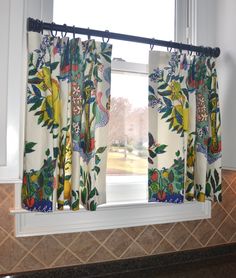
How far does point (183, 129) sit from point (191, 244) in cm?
64

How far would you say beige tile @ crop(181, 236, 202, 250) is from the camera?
1.43 m

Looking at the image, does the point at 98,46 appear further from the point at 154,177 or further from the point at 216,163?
the point at 216,163

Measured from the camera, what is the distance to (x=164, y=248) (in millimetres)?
1384

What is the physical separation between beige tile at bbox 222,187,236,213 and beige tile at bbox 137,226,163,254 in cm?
43

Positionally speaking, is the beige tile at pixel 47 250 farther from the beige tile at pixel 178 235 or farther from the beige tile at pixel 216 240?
the beige tile at pixel 216 240

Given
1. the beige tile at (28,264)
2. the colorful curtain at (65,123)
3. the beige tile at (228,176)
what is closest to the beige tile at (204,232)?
the beige tile at (228,176)

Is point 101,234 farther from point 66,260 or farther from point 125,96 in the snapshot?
point 125,96

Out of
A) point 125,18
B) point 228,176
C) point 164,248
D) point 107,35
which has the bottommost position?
point 164,248

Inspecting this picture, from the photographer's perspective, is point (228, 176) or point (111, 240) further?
point (228, 176)

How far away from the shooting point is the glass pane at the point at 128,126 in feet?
4.46

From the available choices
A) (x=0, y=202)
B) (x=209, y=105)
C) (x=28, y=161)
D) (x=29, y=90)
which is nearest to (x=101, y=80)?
(x=29, y=90)

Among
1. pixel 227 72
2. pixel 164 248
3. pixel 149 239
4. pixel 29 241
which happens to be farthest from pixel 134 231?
pixel 227 72

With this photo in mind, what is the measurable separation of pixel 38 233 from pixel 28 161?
33 cm

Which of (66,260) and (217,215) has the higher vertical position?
(217,215)
